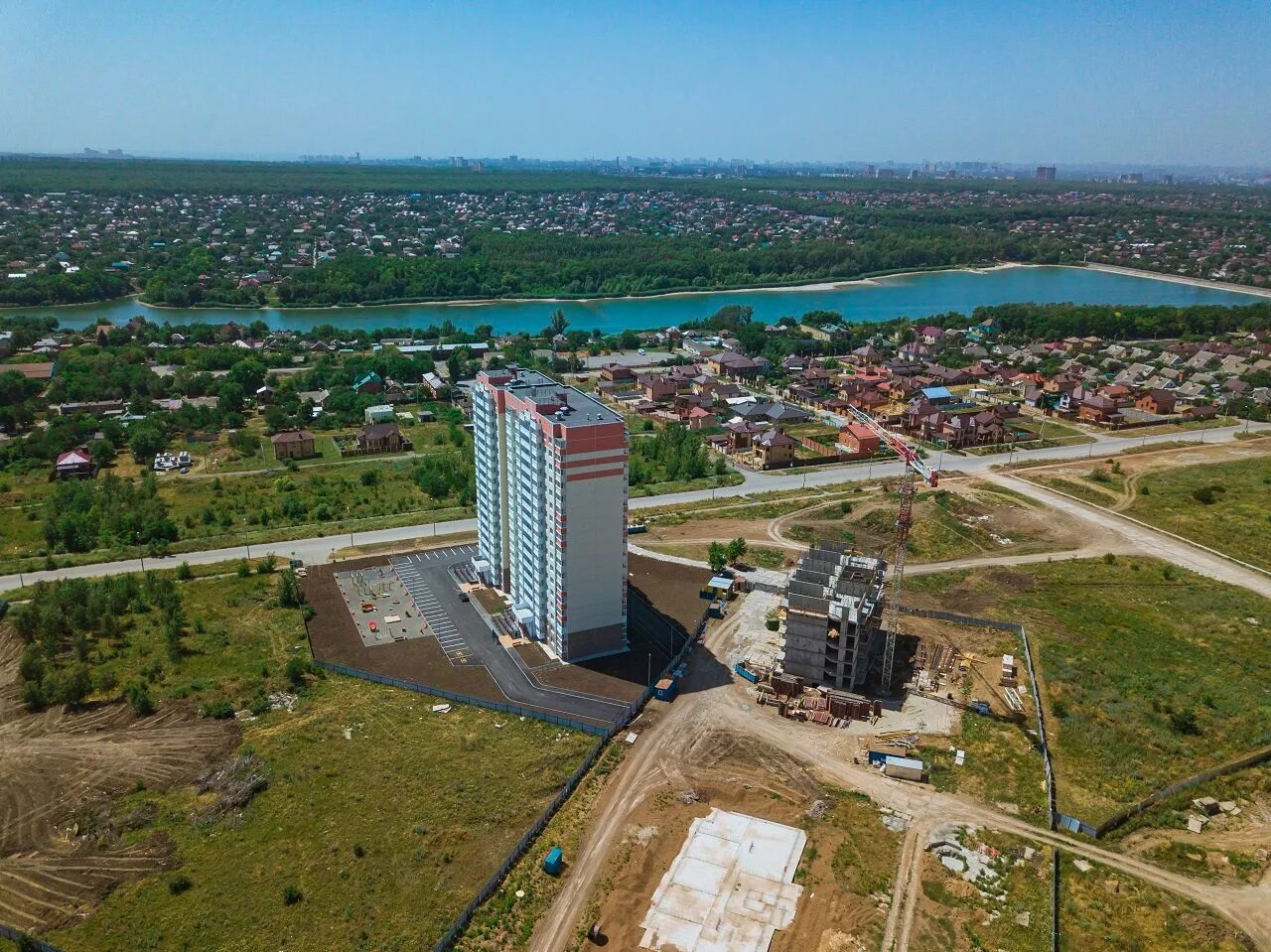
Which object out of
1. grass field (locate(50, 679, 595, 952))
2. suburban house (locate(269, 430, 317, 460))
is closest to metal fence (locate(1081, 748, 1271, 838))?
grass field (locate(50, 679, 595, 952))

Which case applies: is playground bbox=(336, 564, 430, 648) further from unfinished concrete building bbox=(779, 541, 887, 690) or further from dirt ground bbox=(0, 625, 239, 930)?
unfinished concrete building bbox=(779, 541, 887, 690)

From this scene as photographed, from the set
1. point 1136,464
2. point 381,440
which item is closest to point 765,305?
point 1136,464

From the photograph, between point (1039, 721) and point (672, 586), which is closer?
point (1039, 721)

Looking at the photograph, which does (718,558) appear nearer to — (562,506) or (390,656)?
(562,506)

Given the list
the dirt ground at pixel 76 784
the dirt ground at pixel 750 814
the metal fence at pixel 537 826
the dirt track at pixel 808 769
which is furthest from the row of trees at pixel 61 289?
the dirt ground at pixel 750 814

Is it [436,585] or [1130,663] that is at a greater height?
[436,585]

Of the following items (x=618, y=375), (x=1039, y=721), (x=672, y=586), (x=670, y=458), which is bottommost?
(x=1039, y=721)
